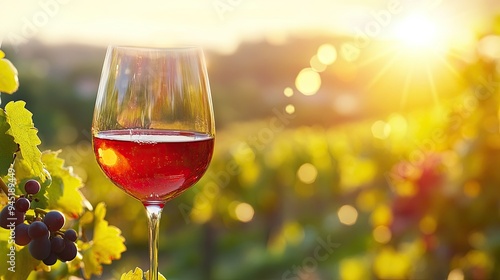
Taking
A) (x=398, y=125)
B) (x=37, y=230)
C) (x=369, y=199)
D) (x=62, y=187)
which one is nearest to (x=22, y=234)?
(x=37, y=230)

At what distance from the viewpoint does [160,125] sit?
4.44ft

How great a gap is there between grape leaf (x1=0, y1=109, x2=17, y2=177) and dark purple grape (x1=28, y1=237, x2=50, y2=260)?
0.10 metres

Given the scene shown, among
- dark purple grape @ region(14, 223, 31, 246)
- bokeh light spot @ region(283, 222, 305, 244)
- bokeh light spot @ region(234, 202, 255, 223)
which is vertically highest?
dark purple grape @ region(14, 223, 31, 246)

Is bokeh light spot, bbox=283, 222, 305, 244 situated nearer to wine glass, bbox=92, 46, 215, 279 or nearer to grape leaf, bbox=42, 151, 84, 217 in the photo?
wine glass, bbox=92, 46, 215, 279

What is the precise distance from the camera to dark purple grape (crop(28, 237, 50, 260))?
42.8 inches

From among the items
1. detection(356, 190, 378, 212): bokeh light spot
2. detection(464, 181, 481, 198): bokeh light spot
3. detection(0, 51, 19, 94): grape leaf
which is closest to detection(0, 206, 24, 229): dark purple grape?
detection(0, 51, 19, 94): grape leaf

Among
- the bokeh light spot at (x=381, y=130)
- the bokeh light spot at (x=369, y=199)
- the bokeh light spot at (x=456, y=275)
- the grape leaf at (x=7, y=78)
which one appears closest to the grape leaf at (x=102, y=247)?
the grape leaf at (x=7, y=78)

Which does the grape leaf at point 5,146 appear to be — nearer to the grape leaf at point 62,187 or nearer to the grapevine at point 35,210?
the grapevine at point 35,210

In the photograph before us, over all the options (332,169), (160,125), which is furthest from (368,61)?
(160,125)

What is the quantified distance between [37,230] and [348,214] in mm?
6092

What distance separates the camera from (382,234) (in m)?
4.38

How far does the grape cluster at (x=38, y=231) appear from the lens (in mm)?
1082

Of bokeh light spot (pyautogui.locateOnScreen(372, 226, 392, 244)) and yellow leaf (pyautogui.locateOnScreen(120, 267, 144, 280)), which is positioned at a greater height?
yellow leaf (pyautogui.locateOnScreen(120, 267, 144, 280))

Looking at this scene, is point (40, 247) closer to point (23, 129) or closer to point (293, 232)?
point (23, 129)
